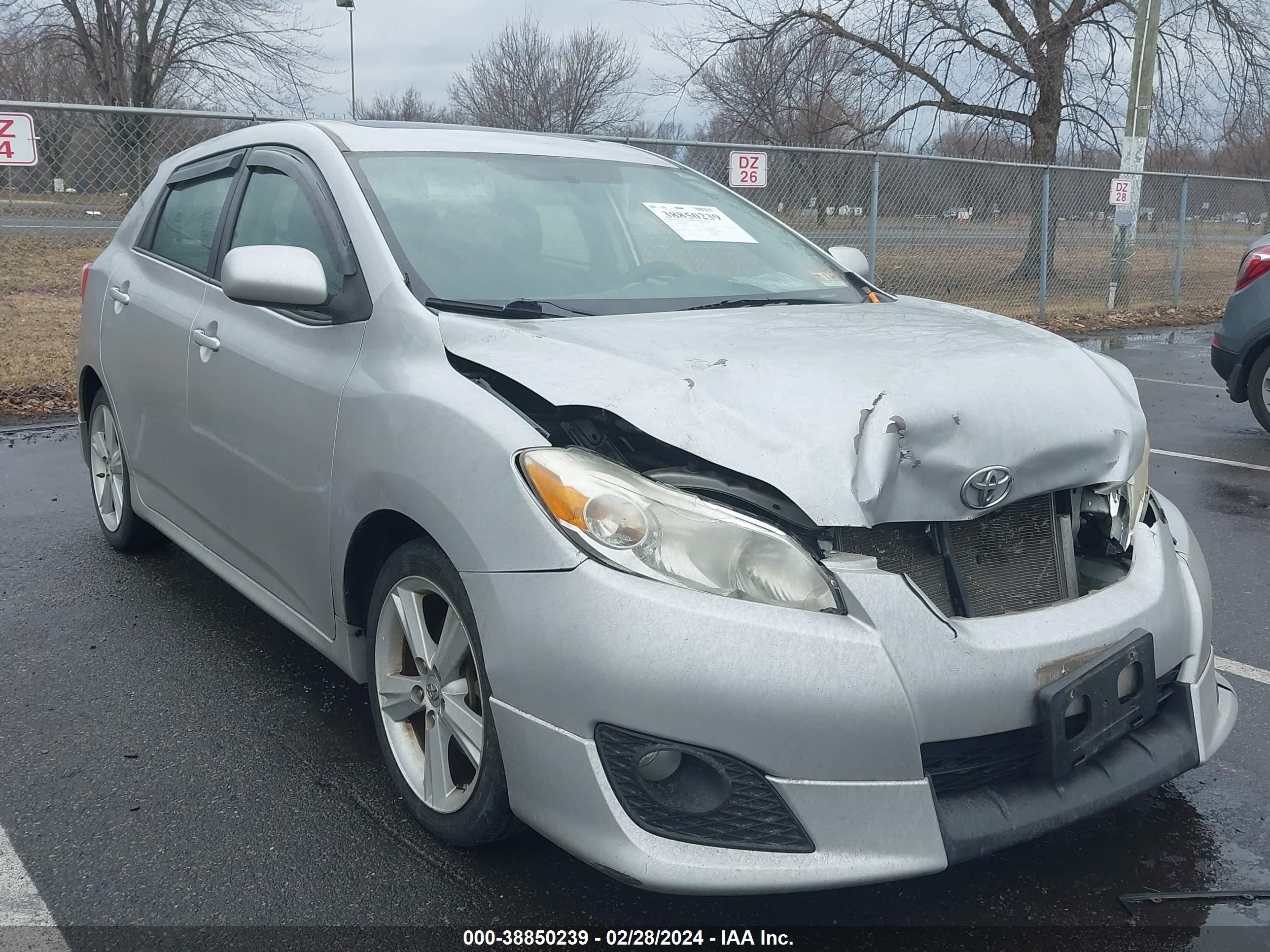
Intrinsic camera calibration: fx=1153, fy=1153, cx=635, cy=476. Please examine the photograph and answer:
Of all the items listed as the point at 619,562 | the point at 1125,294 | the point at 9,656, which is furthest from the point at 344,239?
the point at 1125,294

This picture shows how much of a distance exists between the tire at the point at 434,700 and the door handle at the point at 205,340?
3.78 feet

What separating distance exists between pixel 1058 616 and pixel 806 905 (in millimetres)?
793

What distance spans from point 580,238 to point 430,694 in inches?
58.0

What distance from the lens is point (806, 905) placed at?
2.41 metres

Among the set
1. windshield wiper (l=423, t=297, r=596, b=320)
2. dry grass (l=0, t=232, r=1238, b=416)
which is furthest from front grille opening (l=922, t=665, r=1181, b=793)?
dry grass (l=0, t=232, r=1238, b=416)

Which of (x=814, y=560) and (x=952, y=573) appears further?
(x=952, y=573)

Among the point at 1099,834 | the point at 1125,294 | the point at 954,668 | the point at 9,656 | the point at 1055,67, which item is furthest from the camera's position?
the point at 1055,67

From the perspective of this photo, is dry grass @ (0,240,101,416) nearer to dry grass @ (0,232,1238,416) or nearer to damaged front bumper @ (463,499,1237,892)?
dry grass @ (0,232,1238,416)

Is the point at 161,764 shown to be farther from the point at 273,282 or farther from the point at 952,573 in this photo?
the point at 952,573

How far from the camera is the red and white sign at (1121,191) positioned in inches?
573

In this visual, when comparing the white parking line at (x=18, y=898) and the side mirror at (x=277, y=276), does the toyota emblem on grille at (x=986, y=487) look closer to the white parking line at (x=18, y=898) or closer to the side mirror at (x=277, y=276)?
the side mirror at (x=277, y=276)

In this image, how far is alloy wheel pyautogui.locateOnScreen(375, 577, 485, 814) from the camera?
248 centimetres

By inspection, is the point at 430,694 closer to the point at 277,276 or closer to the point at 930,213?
the point at 277,276

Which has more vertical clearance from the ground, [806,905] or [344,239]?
[344,239]
